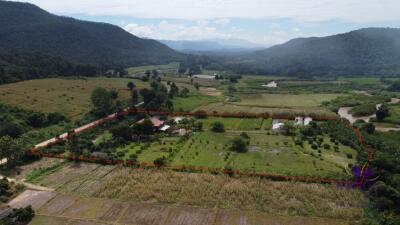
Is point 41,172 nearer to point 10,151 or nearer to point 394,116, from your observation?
point 10,151

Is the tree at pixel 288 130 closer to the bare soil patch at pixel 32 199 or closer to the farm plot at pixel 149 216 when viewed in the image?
the farm plot at pixel 149 216

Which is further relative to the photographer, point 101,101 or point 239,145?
point 101,101

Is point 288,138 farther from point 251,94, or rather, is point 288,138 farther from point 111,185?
point 251,94

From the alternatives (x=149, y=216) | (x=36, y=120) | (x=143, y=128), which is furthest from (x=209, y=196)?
(x=36, y=120)

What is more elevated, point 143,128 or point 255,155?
point 143,128

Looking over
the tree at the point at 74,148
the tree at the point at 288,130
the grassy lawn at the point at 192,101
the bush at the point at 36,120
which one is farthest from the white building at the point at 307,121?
the bush at the point at 36,120
